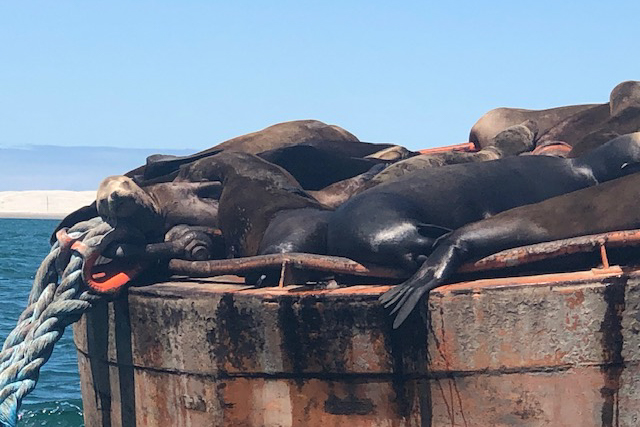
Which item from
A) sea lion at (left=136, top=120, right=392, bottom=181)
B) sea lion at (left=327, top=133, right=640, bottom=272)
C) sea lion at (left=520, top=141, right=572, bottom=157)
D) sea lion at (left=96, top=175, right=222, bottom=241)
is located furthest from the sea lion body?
sea lion at (left=136, top=120, right=392, bottom=181)

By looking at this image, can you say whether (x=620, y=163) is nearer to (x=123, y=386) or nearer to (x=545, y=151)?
(x=545, y=151)

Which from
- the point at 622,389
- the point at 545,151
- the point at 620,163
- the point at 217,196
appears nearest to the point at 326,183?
the point at 217,196

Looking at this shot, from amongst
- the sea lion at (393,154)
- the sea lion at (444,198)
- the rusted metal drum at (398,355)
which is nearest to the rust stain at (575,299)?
the rusted metal drum at (398,355)

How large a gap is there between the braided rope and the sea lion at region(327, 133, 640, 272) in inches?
55.3

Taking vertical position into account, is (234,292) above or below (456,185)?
below

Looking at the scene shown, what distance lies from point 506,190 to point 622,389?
150cm

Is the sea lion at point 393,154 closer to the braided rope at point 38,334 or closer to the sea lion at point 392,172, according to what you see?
the sea lion at point 392,172

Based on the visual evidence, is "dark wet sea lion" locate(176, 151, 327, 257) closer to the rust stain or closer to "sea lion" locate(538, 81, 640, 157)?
the rust stain

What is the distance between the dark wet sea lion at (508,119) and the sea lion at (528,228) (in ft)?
14.5

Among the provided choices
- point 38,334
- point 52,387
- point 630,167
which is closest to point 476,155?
point 630,167

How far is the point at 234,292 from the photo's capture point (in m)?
4.45

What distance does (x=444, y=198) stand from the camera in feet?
16.5

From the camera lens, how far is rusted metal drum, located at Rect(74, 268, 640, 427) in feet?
13.1

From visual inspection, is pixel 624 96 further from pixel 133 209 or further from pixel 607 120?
pixel 133 209
